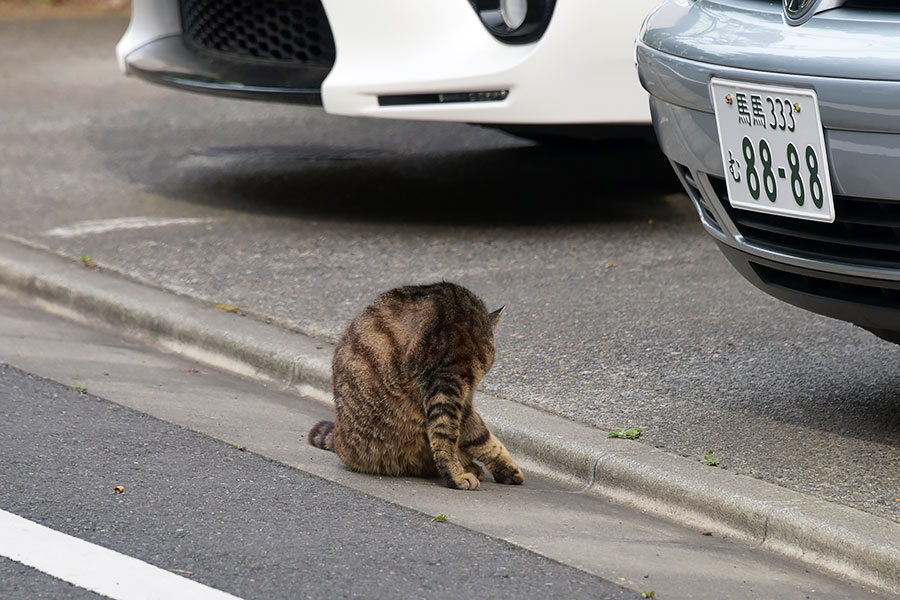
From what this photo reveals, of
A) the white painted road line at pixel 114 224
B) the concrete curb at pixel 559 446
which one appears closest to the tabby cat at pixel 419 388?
the concrete curb at pixel 559 446

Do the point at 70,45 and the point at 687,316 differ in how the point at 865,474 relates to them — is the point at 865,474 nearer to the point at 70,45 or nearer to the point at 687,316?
the point at 687,316

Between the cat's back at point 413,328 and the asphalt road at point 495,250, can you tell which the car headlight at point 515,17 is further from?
the cat's back at point 413,328

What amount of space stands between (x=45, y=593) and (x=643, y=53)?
2013 mm

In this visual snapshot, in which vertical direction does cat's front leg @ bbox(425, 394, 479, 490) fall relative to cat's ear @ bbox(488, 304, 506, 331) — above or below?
below

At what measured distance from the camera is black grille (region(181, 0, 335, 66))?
590cm

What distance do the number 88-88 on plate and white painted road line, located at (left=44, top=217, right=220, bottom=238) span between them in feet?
11.0

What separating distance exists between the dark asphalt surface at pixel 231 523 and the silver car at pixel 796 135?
37.8 inches

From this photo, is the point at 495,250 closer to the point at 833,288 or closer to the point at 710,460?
the point at 710,460

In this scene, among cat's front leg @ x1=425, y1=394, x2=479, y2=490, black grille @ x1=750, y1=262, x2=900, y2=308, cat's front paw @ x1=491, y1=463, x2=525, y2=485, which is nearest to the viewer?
black grille @ x1=750, y1=262, x2=900, y2=308

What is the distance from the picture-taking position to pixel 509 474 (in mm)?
3555

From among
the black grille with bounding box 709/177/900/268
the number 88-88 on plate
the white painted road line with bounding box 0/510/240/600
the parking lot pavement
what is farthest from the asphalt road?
the white painted road line with bounding box 0/510/240/600

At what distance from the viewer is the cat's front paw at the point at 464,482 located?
347 cm

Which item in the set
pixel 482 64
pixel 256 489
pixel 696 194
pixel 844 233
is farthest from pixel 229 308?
pixel 844 233

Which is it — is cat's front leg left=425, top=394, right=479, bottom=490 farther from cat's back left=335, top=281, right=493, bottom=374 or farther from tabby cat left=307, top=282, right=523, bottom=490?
cat's back left=335, top=281, right=493, bottom=374
